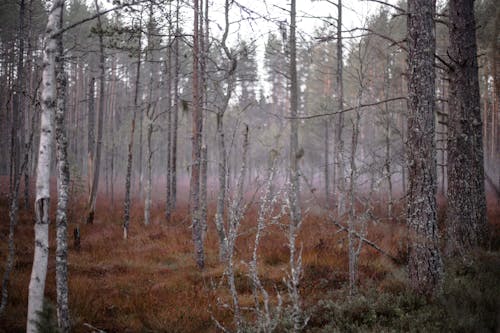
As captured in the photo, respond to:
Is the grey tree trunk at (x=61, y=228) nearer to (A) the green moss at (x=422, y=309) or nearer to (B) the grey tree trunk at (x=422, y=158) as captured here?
(A) the green moss at (x=422, y=309)

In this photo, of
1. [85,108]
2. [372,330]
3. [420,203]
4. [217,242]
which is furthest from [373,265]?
[85,108]

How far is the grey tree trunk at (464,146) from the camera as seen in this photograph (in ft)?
23.7

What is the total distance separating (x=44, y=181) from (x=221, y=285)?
13.4 feet

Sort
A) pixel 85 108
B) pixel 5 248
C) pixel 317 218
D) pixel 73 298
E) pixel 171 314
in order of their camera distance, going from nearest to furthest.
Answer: pixel 171 314, pixel 73 298, pixel 5 248, pixel 317 218, pixel 85 108

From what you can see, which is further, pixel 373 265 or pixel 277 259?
pixel 277 259

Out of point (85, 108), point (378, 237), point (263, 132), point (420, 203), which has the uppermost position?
point (85, 108)

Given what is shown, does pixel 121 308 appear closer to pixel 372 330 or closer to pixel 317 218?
pixel 372 330

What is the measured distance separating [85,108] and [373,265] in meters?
34.2

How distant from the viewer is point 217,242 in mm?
10688

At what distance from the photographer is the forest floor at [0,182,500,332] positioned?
482 centimetres

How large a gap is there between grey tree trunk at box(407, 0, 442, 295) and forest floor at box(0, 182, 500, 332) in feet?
1.44

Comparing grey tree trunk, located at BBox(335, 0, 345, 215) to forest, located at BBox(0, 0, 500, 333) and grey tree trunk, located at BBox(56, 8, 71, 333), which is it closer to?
forest, located at BBox(0, 0, 500, 333)

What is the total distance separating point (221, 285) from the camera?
7.39 metres

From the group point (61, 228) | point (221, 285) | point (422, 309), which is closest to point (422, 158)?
point (422, 309)
